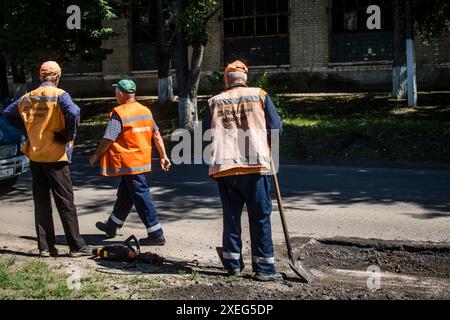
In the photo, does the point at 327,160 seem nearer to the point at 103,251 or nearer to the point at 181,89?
the point at 181,89

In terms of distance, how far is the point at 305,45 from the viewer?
25.3m

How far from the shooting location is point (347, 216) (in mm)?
8273

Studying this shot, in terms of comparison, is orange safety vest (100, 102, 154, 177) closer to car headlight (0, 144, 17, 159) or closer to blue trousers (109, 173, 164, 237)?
blue trousers (109, 173, 164, 237)

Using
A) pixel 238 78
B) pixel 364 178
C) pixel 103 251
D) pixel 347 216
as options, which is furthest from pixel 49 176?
pixel 364 178

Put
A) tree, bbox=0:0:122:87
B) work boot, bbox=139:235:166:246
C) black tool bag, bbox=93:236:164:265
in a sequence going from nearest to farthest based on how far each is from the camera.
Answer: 1. black tool bag, bbox=93:236:164:265
2. work boot, bbox=139:235:166:246
3. tree, bbox=0:0:122:87

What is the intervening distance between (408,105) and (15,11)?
448 inches

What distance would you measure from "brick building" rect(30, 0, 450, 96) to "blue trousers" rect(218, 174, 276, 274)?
17929mm

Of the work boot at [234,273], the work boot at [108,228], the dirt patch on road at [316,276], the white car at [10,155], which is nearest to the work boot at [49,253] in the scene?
the dirt patch on road at [316,276]

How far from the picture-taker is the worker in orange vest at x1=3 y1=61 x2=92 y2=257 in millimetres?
6422

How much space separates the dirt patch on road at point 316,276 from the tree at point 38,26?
12.2m

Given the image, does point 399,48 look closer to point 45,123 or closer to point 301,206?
point 301,206

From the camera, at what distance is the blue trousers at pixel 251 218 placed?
5652 mm

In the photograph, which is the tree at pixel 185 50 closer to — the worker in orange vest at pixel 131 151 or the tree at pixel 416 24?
the tree at pixel 416 24

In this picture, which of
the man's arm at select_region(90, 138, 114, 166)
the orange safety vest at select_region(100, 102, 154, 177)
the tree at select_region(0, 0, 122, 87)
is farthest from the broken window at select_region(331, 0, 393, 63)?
the man's arm at select_region(90, 138, 114, 166)
